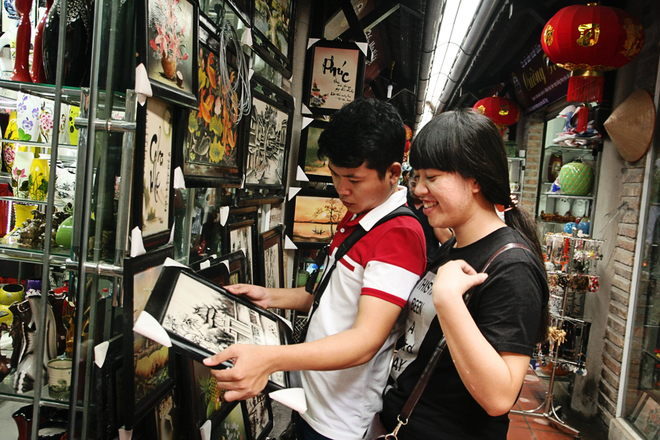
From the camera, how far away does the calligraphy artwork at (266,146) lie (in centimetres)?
226

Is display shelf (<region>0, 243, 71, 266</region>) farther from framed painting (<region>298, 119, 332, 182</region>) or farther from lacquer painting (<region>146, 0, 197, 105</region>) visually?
framed painting (<region>298, 119, 332, 182</region>)

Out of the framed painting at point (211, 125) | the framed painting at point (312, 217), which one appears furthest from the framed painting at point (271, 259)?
the framed painting at point (211, 125)

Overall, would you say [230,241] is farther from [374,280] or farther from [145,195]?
[374,280]

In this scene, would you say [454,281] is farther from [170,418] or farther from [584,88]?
[584,88]

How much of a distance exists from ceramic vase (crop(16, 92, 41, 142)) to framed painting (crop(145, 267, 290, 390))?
100 cm

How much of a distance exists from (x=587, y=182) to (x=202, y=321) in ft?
14.5

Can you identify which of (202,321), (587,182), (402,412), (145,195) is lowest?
(402,412)

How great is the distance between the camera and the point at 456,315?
39.2 inches

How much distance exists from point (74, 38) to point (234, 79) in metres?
0.69

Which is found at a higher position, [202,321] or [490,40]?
[490,40]

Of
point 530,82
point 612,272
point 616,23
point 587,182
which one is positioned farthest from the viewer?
point 530,82

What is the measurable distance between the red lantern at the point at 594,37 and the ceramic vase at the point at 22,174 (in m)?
3.10

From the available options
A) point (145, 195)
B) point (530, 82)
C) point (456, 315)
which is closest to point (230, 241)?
point (145, 195)

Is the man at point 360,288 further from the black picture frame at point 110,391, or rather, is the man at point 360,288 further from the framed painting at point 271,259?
the framed painting at point 271,259
